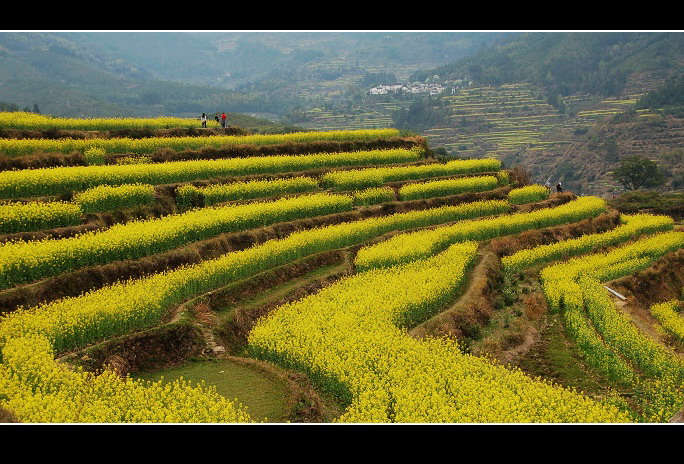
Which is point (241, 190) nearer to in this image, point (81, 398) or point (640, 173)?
point (81, 398)

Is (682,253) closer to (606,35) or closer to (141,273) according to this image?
(141,273)

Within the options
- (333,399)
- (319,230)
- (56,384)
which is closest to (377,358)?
(333,399)

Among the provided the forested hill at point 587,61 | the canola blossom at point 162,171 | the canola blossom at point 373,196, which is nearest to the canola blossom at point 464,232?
the canola blossom at point 373,196

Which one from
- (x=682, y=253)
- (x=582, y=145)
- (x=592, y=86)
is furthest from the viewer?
(x=592, y=86)

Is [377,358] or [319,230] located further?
[319,230]

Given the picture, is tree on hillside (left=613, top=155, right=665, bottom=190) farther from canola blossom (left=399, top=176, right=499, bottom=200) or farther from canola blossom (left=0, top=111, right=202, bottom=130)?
canola blossom (left=0, top=111, right=202, bottom=130)

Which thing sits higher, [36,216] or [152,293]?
[36,216]

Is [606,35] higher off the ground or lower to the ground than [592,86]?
higher

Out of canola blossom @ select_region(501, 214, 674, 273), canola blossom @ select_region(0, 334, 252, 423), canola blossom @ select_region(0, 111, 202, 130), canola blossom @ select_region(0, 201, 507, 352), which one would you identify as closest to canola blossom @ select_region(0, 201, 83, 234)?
canola blossom @ select_region(0, 201, 507, 352)

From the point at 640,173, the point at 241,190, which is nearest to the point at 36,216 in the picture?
the point at 241,190
